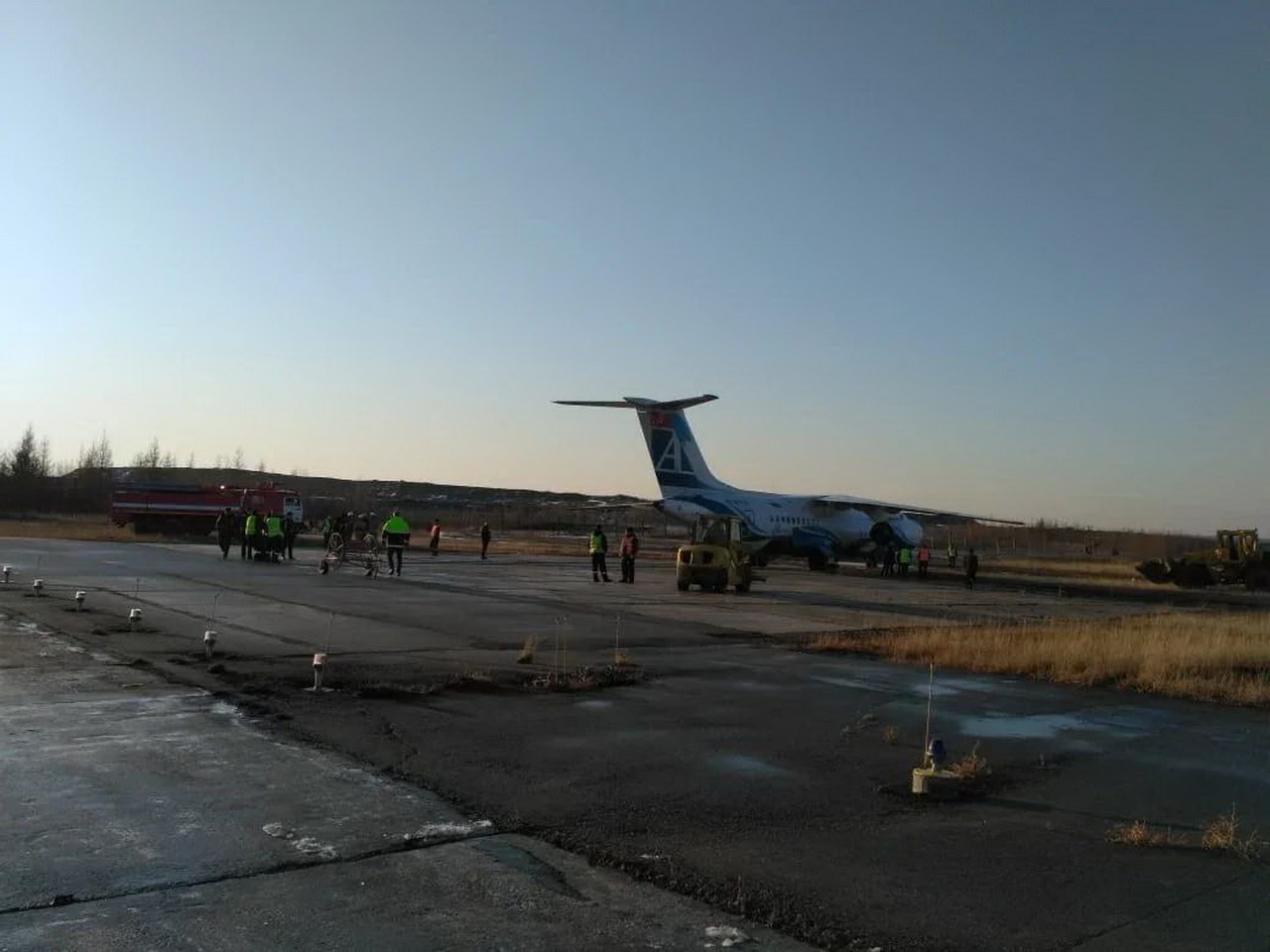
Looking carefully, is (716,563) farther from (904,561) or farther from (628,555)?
(904,561)

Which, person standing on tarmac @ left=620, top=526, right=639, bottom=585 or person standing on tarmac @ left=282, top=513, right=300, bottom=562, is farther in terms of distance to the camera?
person standing on tarmac @ left=282, top=513, right=300, bottom=562

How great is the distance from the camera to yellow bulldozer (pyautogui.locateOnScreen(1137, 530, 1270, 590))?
46.7m

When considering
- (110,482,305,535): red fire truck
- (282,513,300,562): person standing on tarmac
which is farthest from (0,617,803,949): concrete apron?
(110,482,305,535): red fire truck

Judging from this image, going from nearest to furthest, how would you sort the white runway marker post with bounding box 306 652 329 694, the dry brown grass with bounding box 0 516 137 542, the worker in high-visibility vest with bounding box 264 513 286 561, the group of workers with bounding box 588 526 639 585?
the white runway marker post with bounding box 306 652 329 694, the group of workers with bounding box 588 526 639 585, the worker in high-visibility vest with bounding box 264 513 286 561, the dry brown grass with bounding box 0 516 137 542

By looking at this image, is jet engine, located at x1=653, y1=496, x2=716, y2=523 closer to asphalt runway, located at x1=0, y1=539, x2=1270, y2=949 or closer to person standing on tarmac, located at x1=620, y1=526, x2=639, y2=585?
person standing on tarmac, located at x1=620, y1=526, x2=639, y2=585

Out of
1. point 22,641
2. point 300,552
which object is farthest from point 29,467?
point 22,641

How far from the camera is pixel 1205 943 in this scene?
4.73m

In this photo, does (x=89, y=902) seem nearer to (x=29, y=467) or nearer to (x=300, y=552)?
(x=300, y=552)

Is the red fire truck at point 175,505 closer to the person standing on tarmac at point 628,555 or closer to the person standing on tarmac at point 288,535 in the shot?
the person standing on tarmac at point 288,535

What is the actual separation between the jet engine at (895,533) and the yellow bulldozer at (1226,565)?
38.1 ft

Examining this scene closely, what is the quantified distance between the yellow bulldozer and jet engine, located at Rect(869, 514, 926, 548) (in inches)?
457

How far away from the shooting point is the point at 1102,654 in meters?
16.3

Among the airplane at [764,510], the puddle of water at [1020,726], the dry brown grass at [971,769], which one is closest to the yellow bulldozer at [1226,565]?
the airplane at [764,510]

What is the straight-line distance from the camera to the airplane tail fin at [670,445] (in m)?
42.1
